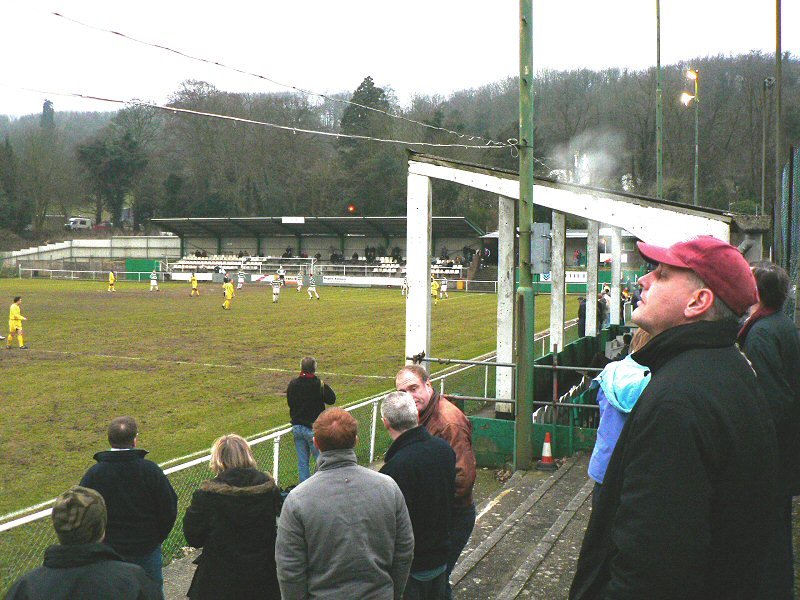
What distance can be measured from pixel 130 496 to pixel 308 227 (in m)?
67.6

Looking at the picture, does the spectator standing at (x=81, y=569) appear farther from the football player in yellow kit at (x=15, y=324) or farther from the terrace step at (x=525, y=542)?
the football player in yellow kit at (x=15, y=324)

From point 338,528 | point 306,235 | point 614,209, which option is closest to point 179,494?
point 338,528

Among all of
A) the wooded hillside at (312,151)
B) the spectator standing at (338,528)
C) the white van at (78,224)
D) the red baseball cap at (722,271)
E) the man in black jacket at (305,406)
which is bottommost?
the man in black jacket at (305,406)

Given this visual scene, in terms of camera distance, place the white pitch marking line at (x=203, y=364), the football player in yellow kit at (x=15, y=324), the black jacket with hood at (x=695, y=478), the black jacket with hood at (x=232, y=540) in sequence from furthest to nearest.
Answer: the football player in yellow kit at (x=15, y=324) → the white pitch marking line at (x=203, y=364) → the black jacket with hood at (x=232, y=540) → the black jacket with hood at (x=695, y=478)

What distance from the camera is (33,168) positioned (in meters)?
81.9

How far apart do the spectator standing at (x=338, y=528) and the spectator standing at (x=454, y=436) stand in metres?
1.24

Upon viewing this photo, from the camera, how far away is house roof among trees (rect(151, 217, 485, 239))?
66.8 meters

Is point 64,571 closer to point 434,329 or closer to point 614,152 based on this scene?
point 434,329

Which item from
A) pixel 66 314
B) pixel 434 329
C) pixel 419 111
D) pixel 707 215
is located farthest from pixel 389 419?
pixel 419 111

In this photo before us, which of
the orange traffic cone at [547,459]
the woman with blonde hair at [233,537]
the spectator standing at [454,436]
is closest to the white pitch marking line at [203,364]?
the orange traffic cone at [547,459]

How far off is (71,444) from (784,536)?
447 inches

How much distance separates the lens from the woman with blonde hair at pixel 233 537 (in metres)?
4.05

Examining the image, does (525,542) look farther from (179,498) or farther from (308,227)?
(308,227)

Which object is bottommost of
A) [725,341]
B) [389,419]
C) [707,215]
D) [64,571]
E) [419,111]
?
[64,571]
